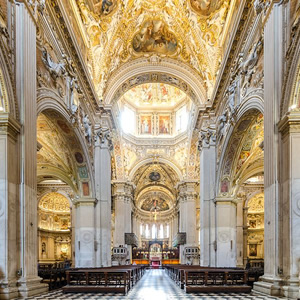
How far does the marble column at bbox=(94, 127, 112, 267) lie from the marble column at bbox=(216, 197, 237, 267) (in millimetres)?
5704

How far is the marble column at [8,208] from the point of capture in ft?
28.8

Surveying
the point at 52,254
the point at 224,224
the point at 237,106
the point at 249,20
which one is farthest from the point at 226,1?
the point at 52,254

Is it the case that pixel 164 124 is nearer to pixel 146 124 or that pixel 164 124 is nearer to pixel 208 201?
pixel 146 124

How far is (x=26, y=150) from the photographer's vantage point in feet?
32.7

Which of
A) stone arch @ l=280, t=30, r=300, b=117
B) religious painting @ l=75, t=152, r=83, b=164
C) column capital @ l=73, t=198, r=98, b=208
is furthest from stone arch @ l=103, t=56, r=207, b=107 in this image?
stone arch @ l=280, t=30, r=300, b=117

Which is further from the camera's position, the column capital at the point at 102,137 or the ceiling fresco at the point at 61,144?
the column capital at the point at 102,137

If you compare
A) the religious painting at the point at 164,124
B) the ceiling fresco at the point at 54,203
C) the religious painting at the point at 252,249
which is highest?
the religious painting at the point at 164,124

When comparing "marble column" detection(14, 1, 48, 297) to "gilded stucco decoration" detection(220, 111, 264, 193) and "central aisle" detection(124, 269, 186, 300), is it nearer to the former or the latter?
"central aisle" detection(124, 269, 186, 300)

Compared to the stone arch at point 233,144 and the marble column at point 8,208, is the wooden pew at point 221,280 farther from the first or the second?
the marble column at point 8,208

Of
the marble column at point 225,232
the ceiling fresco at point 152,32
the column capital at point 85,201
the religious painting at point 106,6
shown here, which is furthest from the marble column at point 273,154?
the column capital at point 85,201

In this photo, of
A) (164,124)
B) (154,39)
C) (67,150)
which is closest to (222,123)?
(154,39)

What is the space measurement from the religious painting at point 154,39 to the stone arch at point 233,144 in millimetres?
7049

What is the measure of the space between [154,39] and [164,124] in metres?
16.4

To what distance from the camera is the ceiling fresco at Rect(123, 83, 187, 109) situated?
120 ft
